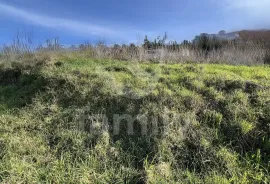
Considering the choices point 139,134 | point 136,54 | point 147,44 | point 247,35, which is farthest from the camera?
point 247,35

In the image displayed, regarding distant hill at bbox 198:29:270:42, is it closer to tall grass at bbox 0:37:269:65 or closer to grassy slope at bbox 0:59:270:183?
tall grass at bbox 0:37:269:65

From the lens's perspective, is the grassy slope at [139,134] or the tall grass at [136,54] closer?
the grassy slope at [139,134]

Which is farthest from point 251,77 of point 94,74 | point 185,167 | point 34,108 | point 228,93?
point 34,108

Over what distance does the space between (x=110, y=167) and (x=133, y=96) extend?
164 cm

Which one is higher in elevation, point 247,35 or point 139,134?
point 247,35

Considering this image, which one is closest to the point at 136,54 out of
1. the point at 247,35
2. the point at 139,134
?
the point at 139,134

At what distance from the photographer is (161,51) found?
7.75m

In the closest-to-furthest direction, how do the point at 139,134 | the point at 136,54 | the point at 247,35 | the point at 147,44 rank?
the point at 139,134 < the point at 136,54 < the point at 147,44 < the point at 247,35

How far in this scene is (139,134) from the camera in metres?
3.69

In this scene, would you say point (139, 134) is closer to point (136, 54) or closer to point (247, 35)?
point (136, 54)

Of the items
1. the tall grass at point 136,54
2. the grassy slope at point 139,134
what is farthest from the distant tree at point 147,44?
the grassy slope at point 139,134

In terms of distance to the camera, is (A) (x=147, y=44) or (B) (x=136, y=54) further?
(A) (x=147, y=44)

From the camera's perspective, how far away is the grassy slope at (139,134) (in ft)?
9.72

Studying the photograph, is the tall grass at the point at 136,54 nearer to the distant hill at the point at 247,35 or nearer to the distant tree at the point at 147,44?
the distant tree at the point at 147,44
